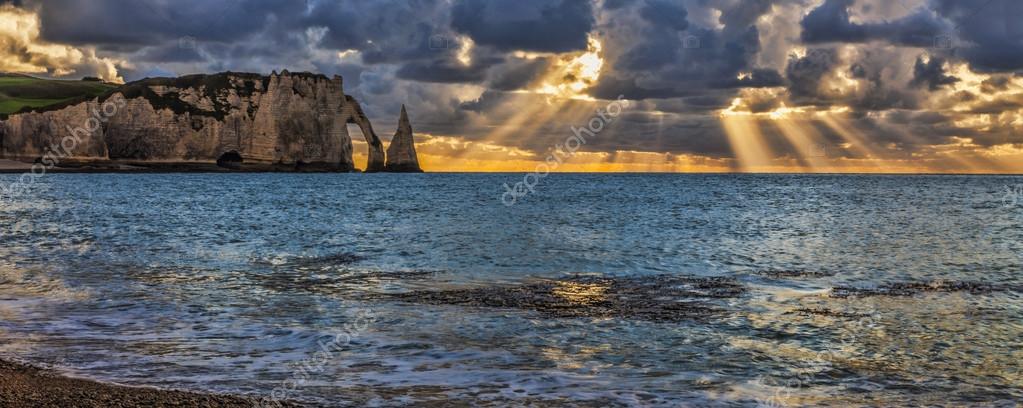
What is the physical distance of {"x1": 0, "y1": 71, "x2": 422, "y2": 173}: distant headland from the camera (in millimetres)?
173500

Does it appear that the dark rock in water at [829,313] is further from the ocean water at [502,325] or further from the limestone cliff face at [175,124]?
the limestone cliff face at [175,124]

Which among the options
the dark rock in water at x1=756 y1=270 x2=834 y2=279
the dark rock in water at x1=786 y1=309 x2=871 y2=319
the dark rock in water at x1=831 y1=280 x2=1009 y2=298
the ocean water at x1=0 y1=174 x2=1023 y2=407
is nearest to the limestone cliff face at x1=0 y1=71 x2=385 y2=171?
the ocean water at x1=0 y1=174 x2=1023 y2=407

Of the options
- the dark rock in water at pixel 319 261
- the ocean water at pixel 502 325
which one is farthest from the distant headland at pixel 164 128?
the ocean water at pixel 502 325

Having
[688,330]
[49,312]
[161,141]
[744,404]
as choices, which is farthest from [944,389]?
[161,141]

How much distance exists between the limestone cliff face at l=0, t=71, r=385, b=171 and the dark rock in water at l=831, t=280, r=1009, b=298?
180 metres

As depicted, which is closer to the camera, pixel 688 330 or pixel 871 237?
pixel 688 330

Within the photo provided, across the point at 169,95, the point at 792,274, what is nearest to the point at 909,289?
the point at 792,274

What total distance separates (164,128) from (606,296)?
18597 cm

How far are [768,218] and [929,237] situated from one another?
17482 millimetres

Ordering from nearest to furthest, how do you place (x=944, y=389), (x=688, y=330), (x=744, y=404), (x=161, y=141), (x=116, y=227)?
1. (x=744, y=404)
2. (x=944, y=389)
3. (x=688, y=330)
4. (x=116, y=227)
5. (x=161, y=141)

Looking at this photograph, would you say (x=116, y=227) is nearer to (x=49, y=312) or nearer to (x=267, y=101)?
(x=49, y=312)

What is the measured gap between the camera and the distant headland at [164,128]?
17350cm

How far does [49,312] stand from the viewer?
1700cm

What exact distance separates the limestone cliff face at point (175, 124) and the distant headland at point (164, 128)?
0.73 feet
